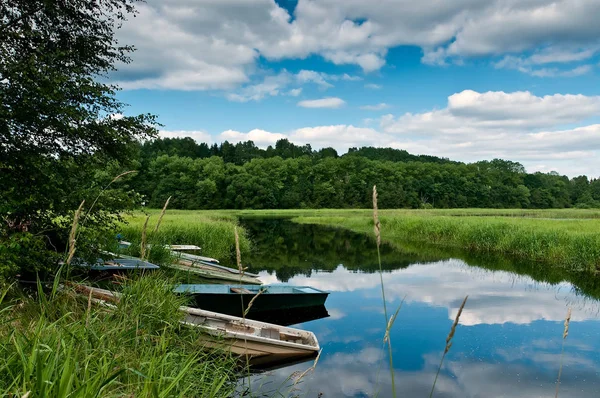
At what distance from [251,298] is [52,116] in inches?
225

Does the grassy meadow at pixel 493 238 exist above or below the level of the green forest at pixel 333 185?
below

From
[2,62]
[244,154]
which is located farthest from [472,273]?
[244,154]

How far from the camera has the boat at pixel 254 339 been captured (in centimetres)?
679

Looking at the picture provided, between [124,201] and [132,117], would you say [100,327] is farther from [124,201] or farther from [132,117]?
[132,117]

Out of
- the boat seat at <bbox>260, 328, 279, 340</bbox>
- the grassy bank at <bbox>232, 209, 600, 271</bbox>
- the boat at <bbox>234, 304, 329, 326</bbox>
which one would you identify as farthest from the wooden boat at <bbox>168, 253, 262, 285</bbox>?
the grassy bank at <bbox>232, 209, 600, 271</bbox>

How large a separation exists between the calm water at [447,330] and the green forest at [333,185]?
65.5 meters

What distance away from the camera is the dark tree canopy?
7.25m

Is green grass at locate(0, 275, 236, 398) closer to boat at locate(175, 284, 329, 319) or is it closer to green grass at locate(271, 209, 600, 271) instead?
boat at locate(175, 284, 329, 319)

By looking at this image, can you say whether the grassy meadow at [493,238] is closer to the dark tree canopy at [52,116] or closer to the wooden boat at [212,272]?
the wooden boat at [212,272]

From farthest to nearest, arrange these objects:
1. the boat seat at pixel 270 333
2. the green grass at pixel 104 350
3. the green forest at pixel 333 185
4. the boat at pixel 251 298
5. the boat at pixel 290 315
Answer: the green forest at pixel 333 185
the boat at pixel 290 315
the boat at pixel 251 298
the boat seat at pixel 270 333
the green grass at pixel 104 350

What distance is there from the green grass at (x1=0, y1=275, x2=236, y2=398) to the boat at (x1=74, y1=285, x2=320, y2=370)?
1.27 feet

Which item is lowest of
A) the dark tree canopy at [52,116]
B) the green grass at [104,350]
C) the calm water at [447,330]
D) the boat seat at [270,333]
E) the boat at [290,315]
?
the calm water at [447,330]

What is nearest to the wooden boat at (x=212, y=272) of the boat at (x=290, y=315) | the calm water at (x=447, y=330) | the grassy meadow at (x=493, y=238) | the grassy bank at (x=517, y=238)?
the boat at (x=290, y=315)

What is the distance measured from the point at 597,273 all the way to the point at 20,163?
1880 centimetres
